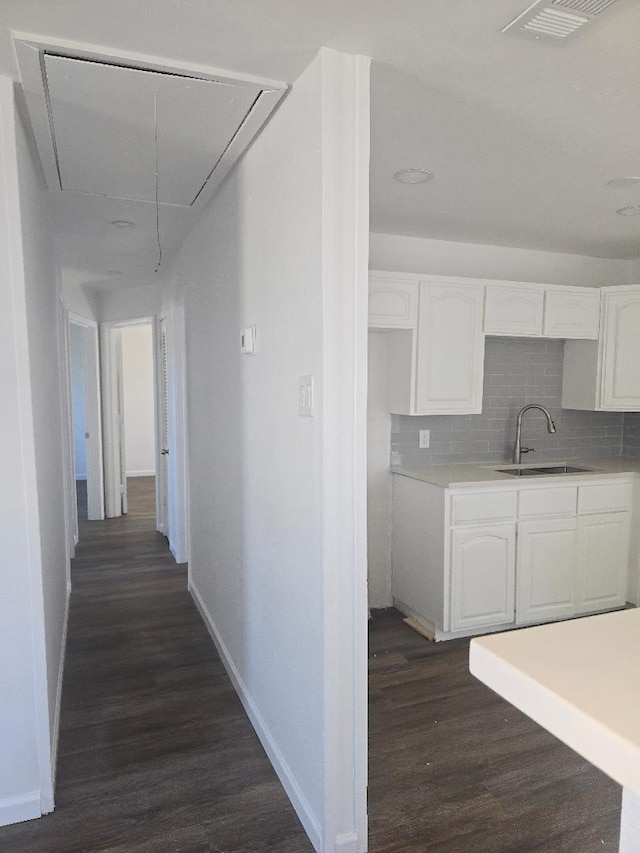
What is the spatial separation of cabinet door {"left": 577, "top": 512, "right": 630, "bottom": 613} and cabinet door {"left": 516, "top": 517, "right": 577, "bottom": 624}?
7 cm

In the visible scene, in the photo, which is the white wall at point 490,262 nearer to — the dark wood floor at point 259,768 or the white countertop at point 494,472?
the white countertop at point 494,472

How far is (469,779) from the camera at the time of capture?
7.12 ft

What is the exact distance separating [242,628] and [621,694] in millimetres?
2137

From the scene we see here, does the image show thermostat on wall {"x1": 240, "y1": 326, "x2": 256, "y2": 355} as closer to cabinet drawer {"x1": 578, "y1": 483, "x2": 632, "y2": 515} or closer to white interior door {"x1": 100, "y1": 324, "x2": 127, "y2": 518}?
cabinet drawer {"x1": 578, "y1": 483, "x2": 632, "y2": 515}

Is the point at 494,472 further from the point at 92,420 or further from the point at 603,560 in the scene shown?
the point at 92,420

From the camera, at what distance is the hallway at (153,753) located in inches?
74.5

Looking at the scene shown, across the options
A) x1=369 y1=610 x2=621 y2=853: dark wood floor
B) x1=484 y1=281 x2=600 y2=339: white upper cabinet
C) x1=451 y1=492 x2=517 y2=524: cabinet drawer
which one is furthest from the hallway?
x1=484 y1=281 x2=600 y2=339: white upper cabinet

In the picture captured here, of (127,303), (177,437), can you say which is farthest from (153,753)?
(127,303)

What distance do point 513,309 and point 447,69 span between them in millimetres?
2002

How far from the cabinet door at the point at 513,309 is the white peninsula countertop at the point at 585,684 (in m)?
2.69

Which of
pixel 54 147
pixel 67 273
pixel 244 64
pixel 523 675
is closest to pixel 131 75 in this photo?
pixel 244 64

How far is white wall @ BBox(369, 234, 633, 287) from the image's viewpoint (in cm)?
368

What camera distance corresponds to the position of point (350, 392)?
171 centimetres

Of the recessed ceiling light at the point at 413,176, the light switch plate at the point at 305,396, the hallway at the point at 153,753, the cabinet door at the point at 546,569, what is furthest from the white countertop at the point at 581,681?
the cabinet door at the point at 546,569
